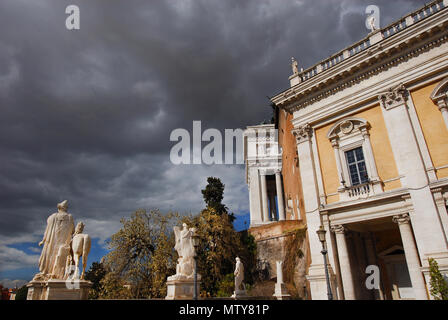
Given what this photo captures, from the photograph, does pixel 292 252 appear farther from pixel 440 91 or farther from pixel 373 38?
pixel 373 38

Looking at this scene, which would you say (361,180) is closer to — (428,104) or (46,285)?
(428,104)

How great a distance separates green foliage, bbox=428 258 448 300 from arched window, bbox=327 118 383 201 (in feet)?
13.6

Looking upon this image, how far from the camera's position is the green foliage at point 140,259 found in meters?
20.7

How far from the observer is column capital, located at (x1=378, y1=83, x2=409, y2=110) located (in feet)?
47.0

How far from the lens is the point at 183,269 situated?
1131cm

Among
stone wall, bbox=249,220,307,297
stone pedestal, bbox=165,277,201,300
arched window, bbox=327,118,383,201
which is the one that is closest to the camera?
stone pedestal, bbox=165,277,201,300

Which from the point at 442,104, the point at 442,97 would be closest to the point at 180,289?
the point at 442,104

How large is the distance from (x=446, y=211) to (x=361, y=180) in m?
3.93

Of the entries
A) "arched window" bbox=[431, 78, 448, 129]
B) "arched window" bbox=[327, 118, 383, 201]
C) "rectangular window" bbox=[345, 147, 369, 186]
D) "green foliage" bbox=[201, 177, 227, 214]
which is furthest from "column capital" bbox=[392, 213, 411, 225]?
"green foliage" bbox=[201, 177, 227, 214]

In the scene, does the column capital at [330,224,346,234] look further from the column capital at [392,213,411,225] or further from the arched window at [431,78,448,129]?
the arched window at [431,78,448,129]

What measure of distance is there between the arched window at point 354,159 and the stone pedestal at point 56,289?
515 inches

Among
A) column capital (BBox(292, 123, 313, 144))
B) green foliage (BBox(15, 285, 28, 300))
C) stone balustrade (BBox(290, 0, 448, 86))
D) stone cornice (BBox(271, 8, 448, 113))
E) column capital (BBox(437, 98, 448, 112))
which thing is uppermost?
stone balustrade (BBox(290, 0, 448, 86))

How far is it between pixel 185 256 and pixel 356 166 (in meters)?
10.5

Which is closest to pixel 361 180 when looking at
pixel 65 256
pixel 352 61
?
pixel 352 61
